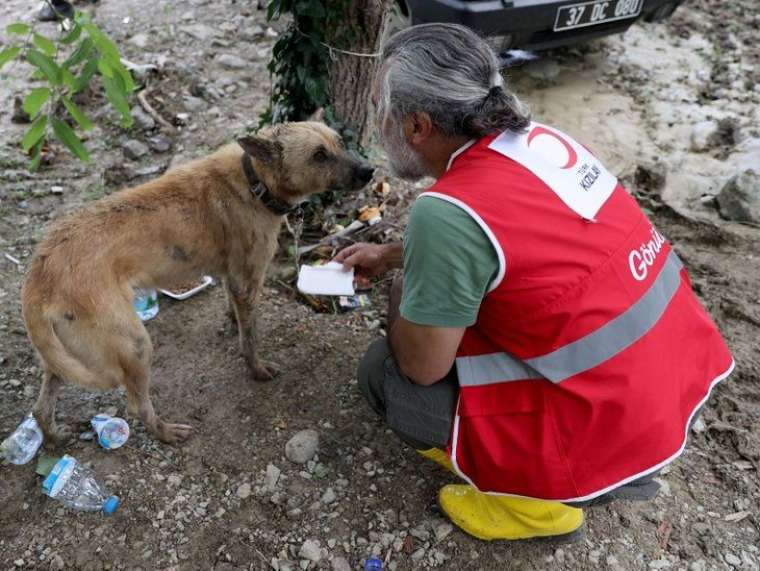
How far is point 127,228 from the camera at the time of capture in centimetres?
306

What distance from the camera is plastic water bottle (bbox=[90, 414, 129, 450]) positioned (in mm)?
3172

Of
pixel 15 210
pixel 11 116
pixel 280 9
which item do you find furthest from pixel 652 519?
pixel 11 116

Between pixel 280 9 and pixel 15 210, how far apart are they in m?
2.55

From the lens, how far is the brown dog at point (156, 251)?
2758mm

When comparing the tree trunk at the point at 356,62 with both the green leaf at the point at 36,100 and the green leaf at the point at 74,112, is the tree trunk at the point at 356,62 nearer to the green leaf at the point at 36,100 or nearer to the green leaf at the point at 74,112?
the green leaf at the point at 74,112

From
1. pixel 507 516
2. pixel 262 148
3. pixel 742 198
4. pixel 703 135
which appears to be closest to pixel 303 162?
pixel 262 148

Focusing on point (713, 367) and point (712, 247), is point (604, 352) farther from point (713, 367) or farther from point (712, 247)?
point (712, 247)

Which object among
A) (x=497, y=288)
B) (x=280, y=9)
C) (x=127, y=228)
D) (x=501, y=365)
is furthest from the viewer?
(x=280, y=9)

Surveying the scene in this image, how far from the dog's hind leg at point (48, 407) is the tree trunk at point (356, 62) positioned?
107 inches

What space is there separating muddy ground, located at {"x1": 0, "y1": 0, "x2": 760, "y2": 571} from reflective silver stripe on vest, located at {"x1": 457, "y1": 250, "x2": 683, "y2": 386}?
94 cm

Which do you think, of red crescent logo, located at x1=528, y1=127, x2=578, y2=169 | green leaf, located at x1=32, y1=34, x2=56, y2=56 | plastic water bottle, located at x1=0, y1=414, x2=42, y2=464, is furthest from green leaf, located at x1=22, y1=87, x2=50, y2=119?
red crescent logo, located at x1=528, y1=127, x2=578, y2=169

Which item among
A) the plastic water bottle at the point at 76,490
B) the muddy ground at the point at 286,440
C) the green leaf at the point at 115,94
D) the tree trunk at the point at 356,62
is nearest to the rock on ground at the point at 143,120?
the muddy ground at the point at 286,440

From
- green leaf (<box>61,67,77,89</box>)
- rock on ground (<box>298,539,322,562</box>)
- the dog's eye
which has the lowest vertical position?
rock on ground (<box>298,539,322,562</box>)

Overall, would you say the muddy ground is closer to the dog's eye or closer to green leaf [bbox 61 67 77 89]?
the dog's eye
